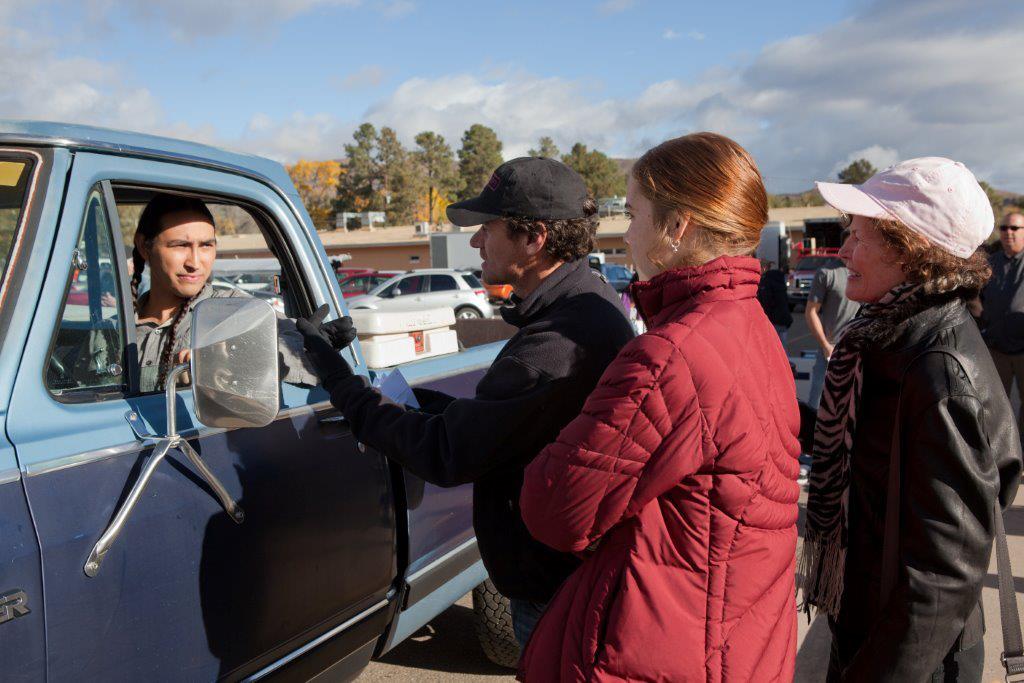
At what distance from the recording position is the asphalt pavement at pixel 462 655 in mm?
3465

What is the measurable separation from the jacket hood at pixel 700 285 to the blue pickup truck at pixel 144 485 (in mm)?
962

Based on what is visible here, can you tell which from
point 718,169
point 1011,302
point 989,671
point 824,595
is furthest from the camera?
point 1011,302

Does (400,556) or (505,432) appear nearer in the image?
(505,432)

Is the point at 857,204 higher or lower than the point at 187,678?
higher

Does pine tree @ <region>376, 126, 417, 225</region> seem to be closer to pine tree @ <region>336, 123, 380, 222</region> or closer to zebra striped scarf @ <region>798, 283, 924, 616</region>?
pine tree @ <region>336, 123, 380, 222</region>

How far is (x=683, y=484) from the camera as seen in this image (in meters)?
1.34

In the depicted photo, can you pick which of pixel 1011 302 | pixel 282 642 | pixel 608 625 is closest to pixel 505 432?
pixel 608 625

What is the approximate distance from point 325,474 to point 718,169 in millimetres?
1387

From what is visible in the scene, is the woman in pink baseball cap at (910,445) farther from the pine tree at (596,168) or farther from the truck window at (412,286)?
the pine tree at (596,168)

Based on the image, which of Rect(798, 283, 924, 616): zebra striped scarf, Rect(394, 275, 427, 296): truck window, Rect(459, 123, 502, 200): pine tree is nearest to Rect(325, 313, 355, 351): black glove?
Rect(798, 283, 924, 616): zebra striped scarf

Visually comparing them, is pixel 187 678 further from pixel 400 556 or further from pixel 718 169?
pixel 718 169

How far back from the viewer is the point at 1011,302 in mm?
5691

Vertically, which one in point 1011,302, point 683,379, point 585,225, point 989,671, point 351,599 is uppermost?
point 585,225

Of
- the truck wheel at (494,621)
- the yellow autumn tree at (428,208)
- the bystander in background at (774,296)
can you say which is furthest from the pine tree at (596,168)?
the truck wheel at (494,621)
